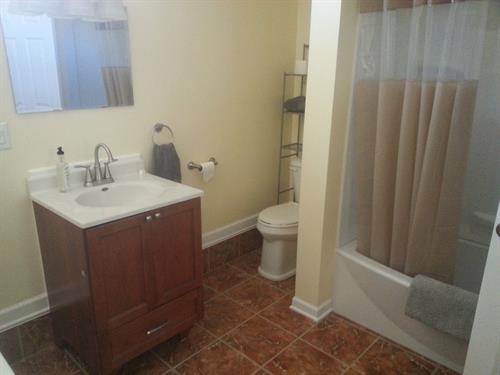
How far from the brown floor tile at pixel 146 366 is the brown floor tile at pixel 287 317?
2.12ft

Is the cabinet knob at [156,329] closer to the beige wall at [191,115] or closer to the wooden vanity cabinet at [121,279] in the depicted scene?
the wooden vanity cabinet at [121,279]

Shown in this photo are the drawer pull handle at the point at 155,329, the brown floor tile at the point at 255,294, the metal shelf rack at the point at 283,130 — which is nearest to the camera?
the drawer pull handle at the point at 155,329

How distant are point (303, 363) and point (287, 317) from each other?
36cm

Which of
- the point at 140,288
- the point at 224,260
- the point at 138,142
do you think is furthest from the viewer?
the point at 224,260

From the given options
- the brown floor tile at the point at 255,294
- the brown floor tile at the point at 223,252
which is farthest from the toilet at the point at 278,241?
the brown floor tile at the point at 223,252

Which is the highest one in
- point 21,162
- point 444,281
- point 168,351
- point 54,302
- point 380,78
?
point 380,78

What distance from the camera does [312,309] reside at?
7.36 feet

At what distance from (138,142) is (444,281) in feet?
5.72

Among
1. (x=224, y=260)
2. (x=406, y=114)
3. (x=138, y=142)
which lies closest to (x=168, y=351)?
(x=224, y=260)

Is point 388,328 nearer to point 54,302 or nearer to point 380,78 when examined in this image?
point 380,78

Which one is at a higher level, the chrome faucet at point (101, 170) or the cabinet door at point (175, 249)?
the chrome faucet at point (101, 170)

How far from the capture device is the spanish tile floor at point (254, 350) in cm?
187

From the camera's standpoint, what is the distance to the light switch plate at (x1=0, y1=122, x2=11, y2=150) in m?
1.69

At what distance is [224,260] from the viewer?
2.84 m
